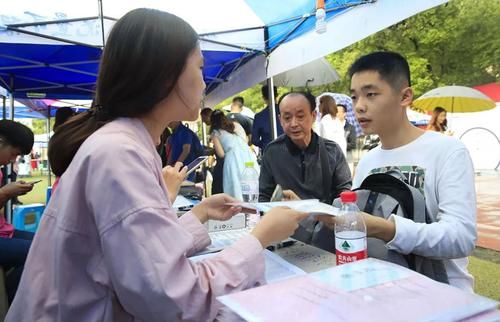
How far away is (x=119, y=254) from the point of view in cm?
73

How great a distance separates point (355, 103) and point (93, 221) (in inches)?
44.8

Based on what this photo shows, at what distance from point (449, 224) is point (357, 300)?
0.61m

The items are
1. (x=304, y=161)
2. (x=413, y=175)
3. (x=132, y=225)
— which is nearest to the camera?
(x=132, y=225)

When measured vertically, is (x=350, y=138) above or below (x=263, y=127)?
below

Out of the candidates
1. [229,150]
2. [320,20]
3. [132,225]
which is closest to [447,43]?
[229,150]

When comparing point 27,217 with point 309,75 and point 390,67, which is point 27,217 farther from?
point 309,75

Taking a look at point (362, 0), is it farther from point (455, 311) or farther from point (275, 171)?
point (455, 311)

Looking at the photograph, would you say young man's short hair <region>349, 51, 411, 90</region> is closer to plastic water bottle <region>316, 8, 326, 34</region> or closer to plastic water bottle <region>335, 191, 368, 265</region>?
plastic water bottle <region>335, 191, 368, 265</region>

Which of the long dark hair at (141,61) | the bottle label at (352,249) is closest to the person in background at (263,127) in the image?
the bottle label at (352,249)

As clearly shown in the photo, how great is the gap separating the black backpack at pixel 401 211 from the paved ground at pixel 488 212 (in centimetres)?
346

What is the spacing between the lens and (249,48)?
14.7ft

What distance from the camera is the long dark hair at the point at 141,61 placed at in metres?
0.89

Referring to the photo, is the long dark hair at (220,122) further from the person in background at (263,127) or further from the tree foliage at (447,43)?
the tree foliage at (447,43)

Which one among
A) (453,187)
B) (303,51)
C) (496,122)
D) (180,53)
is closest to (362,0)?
(303,51)
